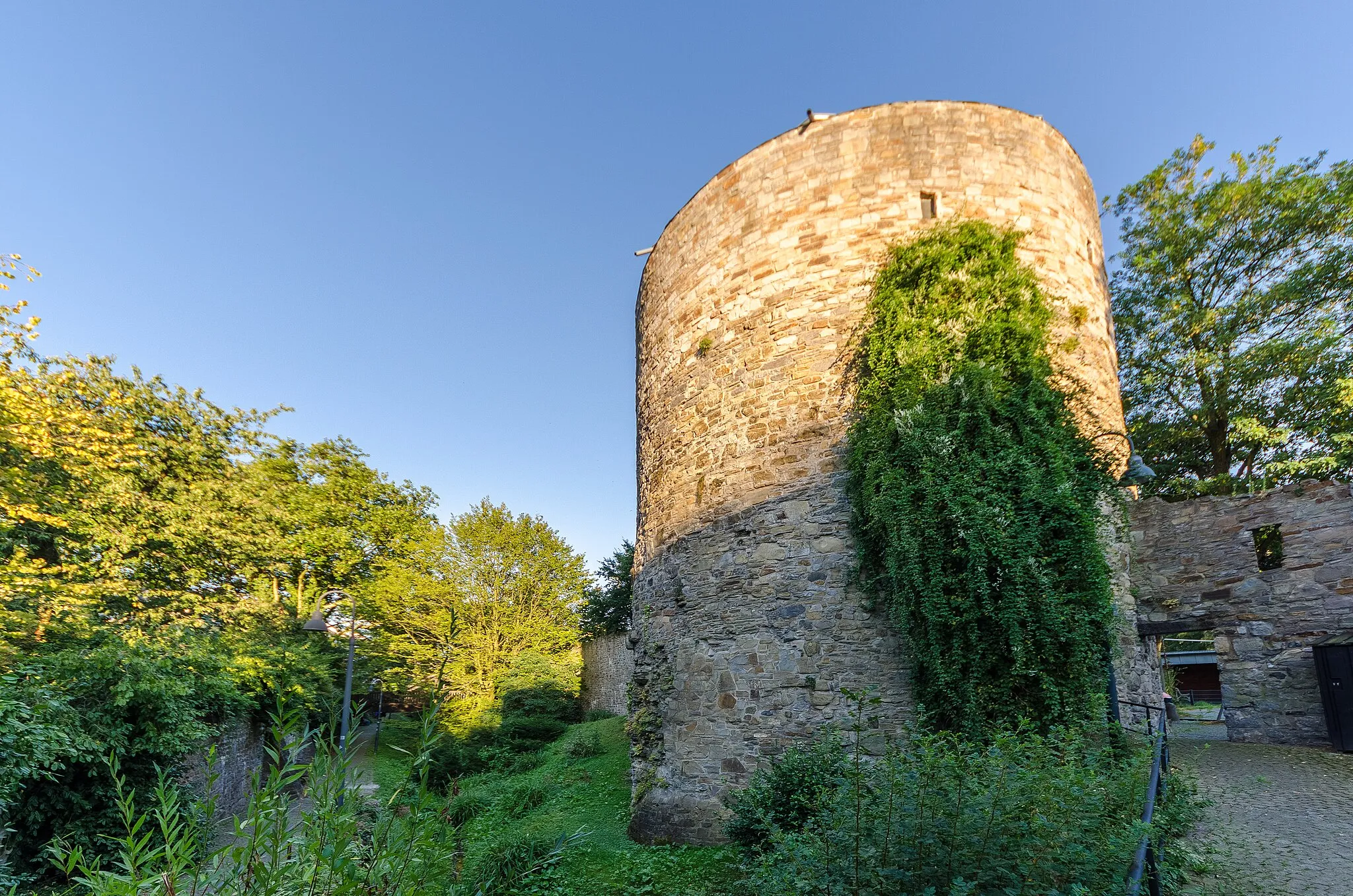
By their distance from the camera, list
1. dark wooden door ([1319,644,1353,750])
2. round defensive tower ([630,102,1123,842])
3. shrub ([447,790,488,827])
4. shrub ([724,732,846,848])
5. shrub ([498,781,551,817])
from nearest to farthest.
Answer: shrub ([724,732,846,848]) → round defensive tower ([630,102,1123,842]) → dark wooden door ([1319,644,1353,750]) → shrub ([447,790,488,827]) → shrub ([498,781,551,817])

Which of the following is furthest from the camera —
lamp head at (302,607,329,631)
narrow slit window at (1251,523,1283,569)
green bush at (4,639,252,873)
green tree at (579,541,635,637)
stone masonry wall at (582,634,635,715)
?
green tree at (579,541,635,637)

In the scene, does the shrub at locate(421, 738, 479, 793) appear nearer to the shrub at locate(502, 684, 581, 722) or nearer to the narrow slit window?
the shrub at locate(502, 684, 581, 722)

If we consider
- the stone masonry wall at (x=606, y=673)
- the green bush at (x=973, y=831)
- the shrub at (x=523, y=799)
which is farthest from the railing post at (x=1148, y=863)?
the stone masonry wall at (x=606, y=673)

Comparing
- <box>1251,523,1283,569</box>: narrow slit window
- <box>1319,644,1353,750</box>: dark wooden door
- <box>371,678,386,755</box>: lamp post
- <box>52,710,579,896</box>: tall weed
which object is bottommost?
<box>371,678,386,755</box>: lamp post

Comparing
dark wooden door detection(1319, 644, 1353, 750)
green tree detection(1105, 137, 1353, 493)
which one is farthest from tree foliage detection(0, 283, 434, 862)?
green tree detection(1105, 137, 1353, 493)

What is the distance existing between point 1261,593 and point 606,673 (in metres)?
15.4

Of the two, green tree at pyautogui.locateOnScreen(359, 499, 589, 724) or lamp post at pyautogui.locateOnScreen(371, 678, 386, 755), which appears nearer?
green tree at pyautogui.locateOnScreen(359, 499, 589, 724)

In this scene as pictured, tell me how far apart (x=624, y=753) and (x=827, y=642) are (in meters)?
7.71

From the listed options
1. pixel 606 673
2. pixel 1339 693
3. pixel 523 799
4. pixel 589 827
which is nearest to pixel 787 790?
pixel 589 827

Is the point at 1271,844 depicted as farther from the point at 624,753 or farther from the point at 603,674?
the point at 603,674

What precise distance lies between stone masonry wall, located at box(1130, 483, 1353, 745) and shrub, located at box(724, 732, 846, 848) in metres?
5.97

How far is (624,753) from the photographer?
1247cm

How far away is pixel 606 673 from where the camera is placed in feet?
63.9

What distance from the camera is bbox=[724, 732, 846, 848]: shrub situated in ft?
17.6
